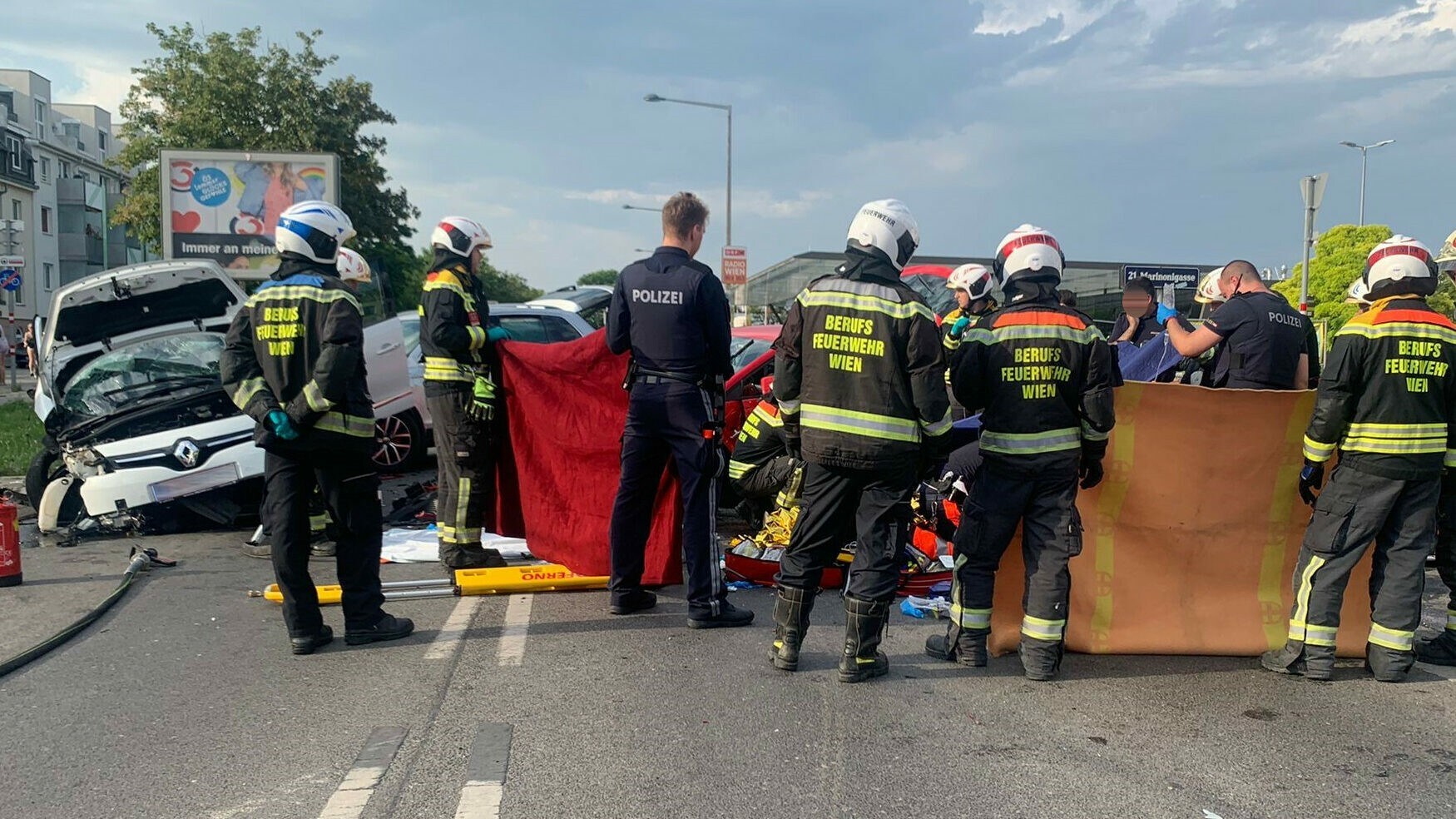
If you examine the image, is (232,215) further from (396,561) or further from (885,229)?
(885,229)

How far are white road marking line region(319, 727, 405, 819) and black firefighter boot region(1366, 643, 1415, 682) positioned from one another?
13.2 ft

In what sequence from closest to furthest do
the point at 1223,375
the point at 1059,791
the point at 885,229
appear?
the point at 1059,791 < the point at 885,229 < the point at 1223,375

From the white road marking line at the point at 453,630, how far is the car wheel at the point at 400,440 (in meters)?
3.82

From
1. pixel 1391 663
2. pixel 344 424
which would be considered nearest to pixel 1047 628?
pixel 1391 663

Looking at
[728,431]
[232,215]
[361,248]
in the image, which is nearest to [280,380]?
[728,431]

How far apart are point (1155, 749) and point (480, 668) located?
8.88 ft

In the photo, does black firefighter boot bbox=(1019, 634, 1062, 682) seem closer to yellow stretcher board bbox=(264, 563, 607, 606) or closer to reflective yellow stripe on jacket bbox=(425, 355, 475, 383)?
yellow stretcher board bbox=(264, 563, 607, 606)

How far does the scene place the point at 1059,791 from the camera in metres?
3.42

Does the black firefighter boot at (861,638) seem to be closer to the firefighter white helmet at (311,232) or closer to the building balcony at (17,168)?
the firefighter white helmet at (311,232)

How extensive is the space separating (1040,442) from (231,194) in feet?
63.6

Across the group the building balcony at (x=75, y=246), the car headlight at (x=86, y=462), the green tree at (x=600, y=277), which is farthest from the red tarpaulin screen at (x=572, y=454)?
the green tree at (x=600, y=277)

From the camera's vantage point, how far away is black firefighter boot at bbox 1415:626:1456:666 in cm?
484

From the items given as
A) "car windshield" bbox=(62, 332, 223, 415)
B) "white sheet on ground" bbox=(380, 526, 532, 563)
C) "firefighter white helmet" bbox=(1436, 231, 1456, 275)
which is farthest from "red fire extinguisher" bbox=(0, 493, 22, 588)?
"firefighter white helmet" bbox=(1436, 231, 1456, 275)

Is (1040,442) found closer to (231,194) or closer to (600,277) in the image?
(231,194)
